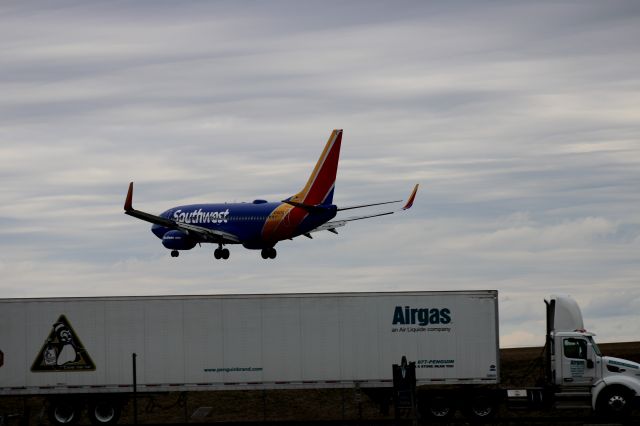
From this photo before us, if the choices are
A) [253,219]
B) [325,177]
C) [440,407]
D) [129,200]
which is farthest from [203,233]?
[440,407]

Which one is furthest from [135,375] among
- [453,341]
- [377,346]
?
[453,341]

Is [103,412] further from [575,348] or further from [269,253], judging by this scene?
[269,253]

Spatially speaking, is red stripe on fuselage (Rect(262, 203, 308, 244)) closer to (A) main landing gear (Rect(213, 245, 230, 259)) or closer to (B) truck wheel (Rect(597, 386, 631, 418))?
(A) main landing gear (Rect(213, 245, 230, 259))

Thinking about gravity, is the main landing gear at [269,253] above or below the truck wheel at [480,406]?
above

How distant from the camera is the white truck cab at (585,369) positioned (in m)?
37.2

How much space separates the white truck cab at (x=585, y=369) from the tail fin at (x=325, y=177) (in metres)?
37.6

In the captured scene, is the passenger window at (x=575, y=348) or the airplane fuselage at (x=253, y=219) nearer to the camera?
the passenger window at (x=575, y=348)

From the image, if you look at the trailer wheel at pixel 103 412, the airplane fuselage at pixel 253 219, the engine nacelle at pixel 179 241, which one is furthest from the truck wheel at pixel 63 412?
the engine nacelle at pixel 179 241

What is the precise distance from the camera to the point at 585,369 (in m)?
37.5

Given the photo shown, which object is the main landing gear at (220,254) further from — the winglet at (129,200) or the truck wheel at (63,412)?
the truck wheel at (63,412)

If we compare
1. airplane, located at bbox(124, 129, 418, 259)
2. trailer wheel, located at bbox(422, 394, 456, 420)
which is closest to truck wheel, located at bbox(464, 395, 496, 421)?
trailer wheel, located at bbox(422, 394, 456, 420)

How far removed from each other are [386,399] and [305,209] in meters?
34.1

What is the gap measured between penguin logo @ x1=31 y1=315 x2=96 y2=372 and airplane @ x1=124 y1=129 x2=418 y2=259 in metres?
32.2

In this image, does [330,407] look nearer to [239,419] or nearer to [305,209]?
[239,419]
